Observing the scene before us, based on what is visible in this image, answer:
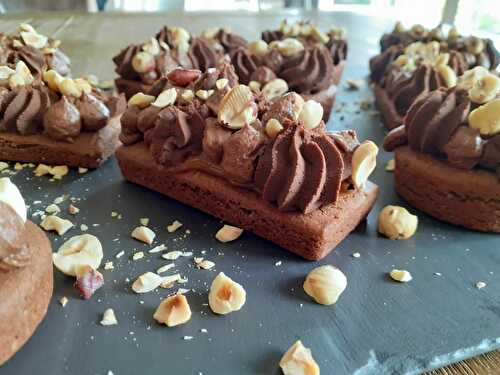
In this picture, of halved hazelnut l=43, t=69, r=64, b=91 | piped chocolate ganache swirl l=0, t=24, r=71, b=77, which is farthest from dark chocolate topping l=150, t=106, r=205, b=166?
piped chocolate ganache swirl l=0, t=24, r=71, b=77

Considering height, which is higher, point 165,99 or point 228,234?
point 165,99

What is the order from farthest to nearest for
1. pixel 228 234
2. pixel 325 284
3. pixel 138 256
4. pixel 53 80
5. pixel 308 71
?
pixel 308 71 → pixel 53 80 → pixel 228 234 → pixel 138 256 → pixel 325 284

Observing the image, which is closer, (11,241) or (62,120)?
(11,241)

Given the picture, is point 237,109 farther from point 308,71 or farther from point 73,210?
point 308,71

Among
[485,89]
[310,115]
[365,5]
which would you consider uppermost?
[485,89]

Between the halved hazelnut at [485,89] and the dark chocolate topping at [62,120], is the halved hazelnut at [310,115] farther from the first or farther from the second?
the dark chocolate topping at [62,120]

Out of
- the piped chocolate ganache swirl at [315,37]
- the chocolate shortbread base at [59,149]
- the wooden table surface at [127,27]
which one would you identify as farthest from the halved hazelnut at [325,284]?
the wooden table surface at [127,27]

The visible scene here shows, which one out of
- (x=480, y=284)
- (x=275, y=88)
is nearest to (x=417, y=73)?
(x=275, y=88)
